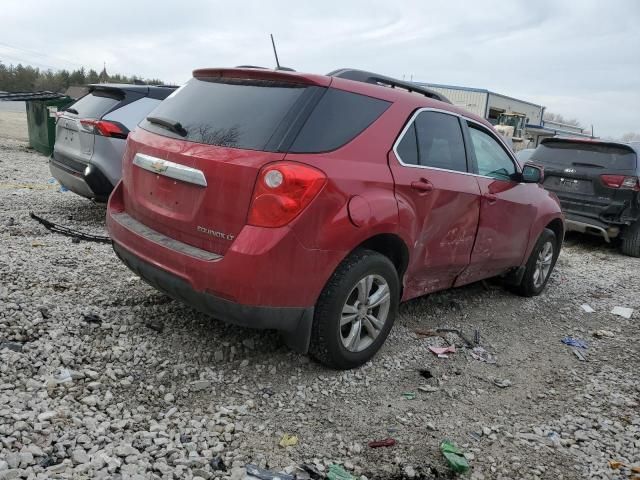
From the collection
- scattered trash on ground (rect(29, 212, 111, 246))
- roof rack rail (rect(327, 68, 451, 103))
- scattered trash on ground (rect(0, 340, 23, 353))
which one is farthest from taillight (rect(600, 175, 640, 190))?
scattered trash on ground (rect(0, 340, 23, 353))

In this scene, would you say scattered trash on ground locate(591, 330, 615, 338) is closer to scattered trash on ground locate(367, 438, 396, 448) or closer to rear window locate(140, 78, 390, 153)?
scattered trash on ground locate(367, 438, 396, 448)

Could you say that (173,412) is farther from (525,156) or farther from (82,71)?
(82,71)

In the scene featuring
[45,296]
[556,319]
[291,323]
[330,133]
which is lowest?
[556,319]

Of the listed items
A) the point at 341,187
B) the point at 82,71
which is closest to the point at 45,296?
the point at 341,187

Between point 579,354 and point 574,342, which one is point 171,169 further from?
point 574,342

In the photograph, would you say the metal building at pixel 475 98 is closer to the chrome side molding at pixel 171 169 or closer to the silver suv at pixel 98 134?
the silver suv at pixel 98 134

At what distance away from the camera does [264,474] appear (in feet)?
8.25

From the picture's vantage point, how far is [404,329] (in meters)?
4.40

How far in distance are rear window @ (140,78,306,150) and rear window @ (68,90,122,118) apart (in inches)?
120

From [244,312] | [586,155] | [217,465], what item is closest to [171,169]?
[244,312]

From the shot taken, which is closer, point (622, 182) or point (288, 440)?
point (288, 440)

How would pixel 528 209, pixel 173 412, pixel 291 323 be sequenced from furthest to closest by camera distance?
pixel 528 209
pixel 291 323
pixel 173 412

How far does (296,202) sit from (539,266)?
3.80 m

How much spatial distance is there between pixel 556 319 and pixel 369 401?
2.79 metres
